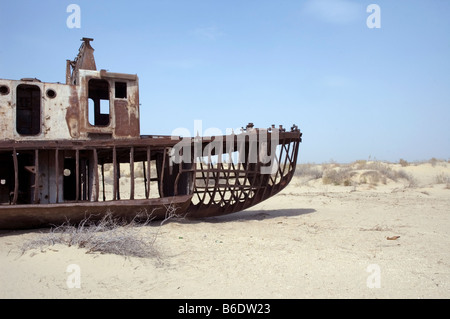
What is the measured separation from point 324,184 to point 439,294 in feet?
62.5

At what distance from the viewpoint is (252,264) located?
19.5 ft

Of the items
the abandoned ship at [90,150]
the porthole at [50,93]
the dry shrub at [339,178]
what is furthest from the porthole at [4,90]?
the dry shrub at [339,178]

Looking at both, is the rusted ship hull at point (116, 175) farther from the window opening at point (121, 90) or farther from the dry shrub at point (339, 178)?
the dry shrub at point (339, 178)

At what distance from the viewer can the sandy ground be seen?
15.4 feet

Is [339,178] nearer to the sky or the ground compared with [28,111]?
nearer to the ground

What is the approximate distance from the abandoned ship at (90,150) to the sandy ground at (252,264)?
0.60 meters

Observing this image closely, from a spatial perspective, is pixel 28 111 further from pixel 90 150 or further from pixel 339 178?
pixel 339 178

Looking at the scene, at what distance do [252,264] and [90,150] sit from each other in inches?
208

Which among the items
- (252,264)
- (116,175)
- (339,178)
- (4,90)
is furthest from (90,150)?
(339,178)

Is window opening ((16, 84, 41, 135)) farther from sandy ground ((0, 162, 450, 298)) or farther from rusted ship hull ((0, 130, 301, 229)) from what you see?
sandy ground ((0, 162, 450, 298))

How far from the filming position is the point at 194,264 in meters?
5.88

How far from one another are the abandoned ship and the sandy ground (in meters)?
0.60

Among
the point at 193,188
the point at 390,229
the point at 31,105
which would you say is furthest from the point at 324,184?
the point at 31,105
